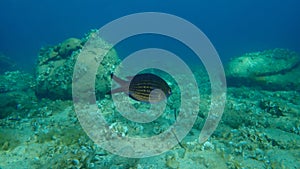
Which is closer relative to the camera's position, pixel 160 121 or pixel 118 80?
pixel 118 80

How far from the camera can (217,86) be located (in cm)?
1210

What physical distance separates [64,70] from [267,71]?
9.88 m

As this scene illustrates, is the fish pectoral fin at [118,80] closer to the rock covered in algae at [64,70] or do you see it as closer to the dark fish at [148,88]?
the dark fish at [148,88]

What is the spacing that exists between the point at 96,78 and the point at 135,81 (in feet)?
19.7

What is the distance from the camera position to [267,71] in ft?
41.6

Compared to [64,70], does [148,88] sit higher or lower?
lower

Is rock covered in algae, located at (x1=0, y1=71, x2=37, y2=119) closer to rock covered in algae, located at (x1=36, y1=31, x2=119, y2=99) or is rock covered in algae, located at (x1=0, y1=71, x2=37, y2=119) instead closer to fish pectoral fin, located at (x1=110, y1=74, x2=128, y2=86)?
rock covered in algae, located at (x1=36, y1=31, x2=119, y2=99)

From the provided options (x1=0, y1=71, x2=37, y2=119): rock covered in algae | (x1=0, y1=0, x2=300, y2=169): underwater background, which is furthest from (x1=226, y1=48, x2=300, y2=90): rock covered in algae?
(x1=0, y1=71, x2=37, y2=119): rock covered in algae

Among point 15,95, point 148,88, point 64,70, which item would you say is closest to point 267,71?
point 64,70

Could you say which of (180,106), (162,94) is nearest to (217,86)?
(180,106)

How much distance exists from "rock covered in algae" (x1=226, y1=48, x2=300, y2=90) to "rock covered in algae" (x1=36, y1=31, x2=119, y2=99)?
6698mm

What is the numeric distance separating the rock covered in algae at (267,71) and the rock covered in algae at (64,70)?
22.0ft

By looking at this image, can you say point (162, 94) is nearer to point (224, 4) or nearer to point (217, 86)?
point (217, 86)

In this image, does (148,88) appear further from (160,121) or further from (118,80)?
(160,121)
